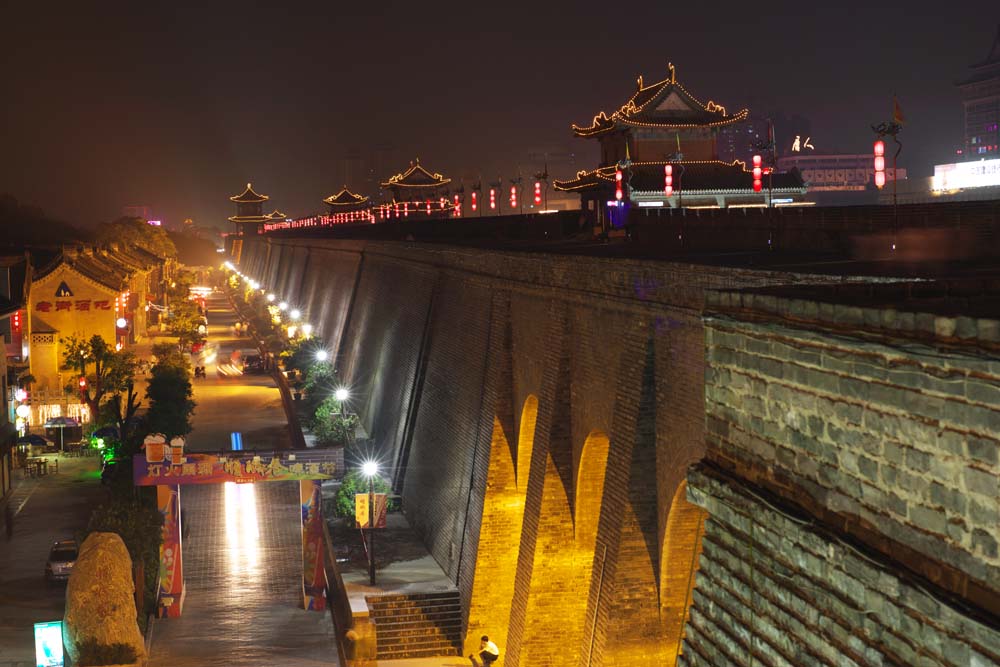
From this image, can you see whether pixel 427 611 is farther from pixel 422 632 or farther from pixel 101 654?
pixel 101 654

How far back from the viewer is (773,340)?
19.8ft

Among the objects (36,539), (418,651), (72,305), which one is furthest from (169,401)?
(418,651)

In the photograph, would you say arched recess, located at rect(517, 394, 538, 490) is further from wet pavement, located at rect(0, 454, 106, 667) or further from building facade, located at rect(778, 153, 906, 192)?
building facade, located at rect(778, 153, 906, 192)

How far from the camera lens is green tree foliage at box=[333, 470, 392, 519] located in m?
22.1

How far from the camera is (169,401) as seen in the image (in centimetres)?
3045

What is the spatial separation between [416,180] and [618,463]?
5512 centimetres

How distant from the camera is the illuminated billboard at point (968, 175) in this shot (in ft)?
109

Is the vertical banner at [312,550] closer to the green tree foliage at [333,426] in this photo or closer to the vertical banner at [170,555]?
the vertical banner at [170,555]

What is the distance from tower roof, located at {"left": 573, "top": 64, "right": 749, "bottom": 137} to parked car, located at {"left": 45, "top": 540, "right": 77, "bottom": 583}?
17903 millimetres

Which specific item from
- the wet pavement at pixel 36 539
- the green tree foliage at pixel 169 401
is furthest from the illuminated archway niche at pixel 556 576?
the green tree foliage at pixel 169 401

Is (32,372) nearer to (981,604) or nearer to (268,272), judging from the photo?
(981,604)

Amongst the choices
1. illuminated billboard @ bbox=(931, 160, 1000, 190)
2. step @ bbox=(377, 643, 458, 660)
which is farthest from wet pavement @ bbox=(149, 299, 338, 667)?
illuminated billboard @ bbox=(931, 160, 1000, 190)

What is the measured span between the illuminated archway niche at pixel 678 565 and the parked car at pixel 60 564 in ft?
39.5

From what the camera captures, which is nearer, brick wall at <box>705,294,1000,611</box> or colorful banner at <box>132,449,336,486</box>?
brick wall at <box>705,294,1000,611</box>
